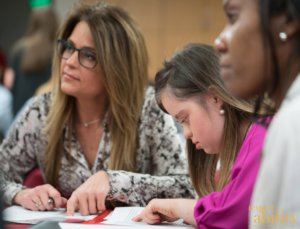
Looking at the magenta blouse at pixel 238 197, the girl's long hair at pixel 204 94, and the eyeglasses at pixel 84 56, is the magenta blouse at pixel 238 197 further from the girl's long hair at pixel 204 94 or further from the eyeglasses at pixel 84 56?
the eyeglasses at pixel 84 56

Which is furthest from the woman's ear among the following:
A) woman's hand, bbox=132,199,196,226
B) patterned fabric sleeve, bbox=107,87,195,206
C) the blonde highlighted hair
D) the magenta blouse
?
the blonde highlighted hair

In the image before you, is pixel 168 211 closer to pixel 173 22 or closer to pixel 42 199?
pixel 42 199

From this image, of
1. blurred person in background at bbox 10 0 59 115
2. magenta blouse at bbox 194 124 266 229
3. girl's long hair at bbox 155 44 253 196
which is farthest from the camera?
blurred person in background at bbox 10 0 59 115

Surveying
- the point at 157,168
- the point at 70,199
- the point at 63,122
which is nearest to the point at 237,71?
the point at 70,199

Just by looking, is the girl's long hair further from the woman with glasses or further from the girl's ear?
the woman with glasses

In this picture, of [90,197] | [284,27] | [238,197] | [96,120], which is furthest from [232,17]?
[96,120]

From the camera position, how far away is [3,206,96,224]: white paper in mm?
1825

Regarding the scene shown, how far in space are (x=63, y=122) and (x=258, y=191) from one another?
1.54 metres

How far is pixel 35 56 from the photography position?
4500 mm

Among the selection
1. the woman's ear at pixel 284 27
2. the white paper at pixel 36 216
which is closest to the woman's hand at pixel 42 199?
the white paper at pixel 36 216

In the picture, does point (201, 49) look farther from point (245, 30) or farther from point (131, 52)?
point (245, 30)

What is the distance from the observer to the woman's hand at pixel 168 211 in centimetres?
167

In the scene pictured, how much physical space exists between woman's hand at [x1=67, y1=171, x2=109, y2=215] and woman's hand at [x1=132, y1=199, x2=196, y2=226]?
0.76 feet

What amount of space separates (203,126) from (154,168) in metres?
0.55
